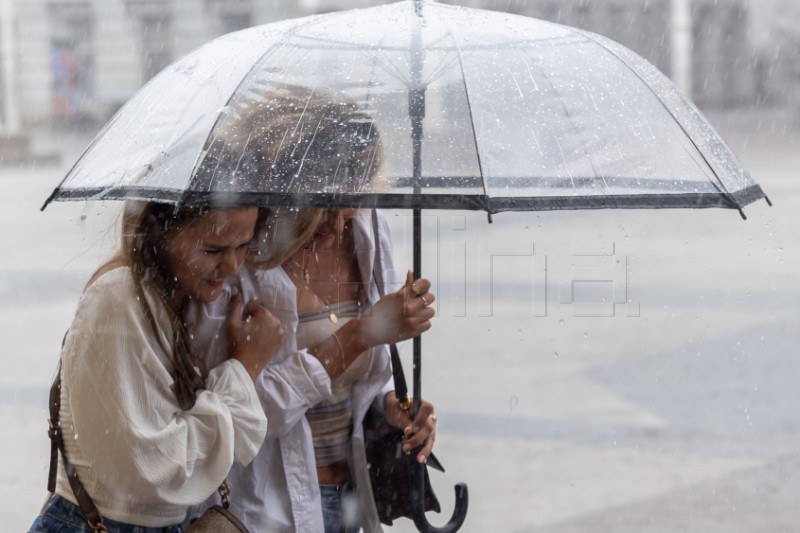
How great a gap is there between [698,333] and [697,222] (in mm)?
5529

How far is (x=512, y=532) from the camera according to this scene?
4.33 meters

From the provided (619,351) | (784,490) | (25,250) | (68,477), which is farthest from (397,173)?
(25,250)

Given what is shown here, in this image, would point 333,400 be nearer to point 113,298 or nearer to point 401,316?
point 401,316

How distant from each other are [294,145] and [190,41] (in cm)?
3077

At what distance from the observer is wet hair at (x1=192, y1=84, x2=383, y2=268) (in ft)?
6.59

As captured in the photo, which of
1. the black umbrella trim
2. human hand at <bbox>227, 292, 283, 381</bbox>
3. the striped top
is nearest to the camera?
the black umbrella trim

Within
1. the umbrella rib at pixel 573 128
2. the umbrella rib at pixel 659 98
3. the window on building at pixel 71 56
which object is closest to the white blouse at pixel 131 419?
the umbrella rib at pixel 573 128

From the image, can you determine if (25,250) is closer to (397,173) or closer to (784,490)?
(784,490)

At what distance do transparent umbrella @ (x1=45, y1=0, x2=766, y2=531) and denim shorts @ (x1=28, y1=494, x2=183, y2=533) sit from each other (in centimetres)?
57

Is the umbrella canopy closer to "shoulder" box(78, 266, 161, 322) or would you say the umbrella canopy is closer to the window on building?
"shoulder" box(78, 266, 161, 322)

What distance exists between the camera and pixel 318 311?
2.45 meters

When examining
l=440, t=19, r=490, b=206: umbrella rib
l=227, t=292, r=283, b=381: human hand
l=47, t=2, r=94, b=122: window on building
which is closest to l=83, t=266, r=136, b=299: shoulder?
l=227, t=292, r=283, b=381: human hand

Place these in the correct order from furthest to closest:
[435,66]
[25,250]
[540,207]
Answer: [25,250], [435,66], [540,207]

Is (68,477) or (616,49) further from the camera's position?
(616,49)
